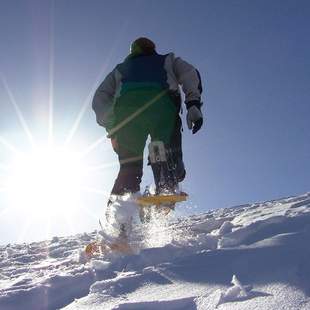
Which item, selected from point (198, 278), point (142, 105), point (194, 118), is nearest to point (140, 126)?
point (142, 105)

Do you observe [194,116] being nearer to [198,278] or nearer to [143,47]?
[143,47]

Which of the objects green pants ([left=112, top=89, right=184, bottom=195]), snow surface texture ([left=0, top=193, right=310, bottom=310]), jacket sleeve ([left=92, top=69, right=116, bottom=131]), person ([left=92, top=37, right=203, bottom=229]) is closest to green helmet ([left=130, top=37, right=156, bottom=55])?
person ([left=92, top=37, right=203, bottom=229])

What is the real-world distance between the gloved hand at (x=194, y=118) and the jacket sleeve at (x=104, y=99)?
0.84 m

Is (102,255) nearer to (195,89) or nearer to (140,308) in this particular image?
(140,308)

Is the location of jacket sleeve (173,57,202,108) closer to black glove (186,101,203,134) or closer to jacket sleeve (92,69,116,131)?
black glove (186,101,203,134)

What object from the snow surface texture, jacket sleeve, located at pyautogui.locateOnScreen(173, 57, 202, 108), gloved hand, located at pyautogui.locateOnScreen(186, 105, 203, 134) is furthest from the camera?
jacket sleeve, located at pyautogui.locateOnScreen(173, 57, 202, 108)

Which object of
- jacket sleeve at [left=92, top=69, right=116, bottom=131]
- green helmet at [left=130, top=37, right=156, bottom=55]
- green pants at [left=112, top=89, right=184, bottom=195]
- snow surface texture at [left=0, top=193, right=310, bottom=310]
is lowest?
snow surface texture at [left=0, top=193, right=310, bottom=310]

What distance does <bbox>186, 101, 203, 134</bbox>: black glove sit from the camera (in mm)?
4715

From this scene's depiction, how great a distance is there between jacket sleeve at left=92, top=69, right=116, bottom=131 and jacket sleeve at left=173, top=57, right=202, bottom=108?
2.39 feet

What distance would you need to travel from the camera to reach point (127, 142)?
4.54 metres

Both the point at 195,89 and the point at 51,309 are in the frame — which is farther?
the point at 195,89

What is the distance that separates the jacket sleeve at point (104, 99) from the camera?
15.9ft

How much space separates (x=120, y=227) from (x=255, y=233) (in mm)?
1365

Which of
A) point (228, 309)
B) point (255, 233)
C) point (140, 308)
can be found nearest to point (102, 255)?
point (255, 233)
